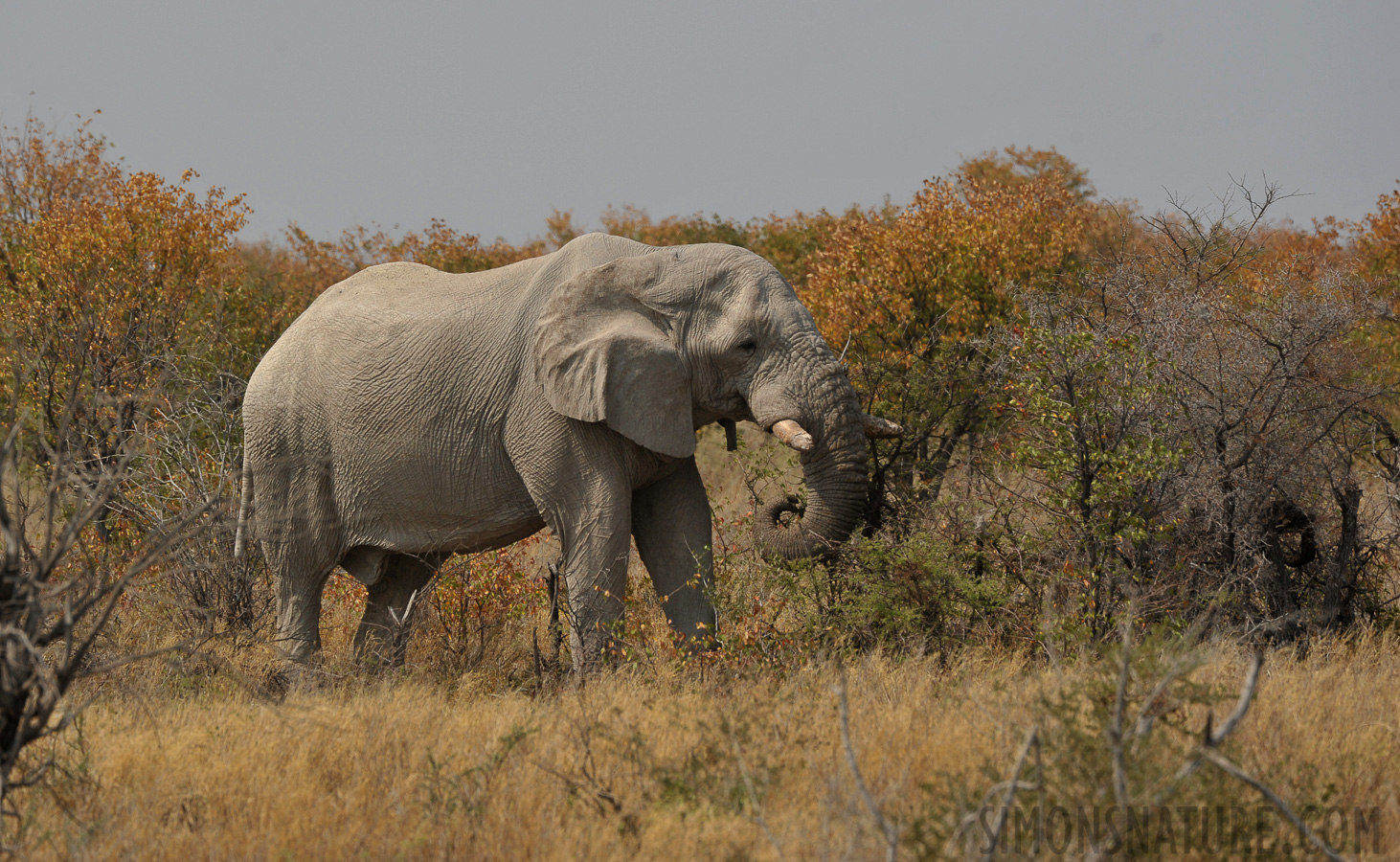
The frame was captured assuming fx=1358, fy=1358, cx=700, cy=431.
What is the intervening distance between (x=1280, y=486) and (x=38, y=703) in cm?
692

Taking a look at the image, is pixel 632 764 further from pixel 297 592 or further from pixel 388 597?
pixel 388 597

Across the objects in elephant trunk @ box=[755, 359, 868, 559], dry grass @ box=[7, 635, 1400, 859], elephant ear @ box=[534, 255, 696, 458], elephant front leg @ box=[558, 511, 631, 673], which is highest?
elephant ear @ box=[534, 255, 696, 458]

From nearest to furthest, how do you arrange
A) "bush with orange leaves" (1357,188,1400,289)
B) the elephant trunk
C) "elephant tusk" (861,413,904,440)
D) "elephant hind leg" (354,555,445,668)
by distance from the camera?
1. the elephant trunk
2. "elephant tusk" (861,413,904,440)
3. "elephant hind leg" (354,555,445,668)
4. "bush with orange leaves" (1357,188,1400,289)

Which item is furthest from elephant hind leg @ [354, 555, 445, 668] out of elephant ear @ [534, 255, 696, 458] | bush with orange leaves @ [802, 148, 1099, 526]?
bush with orange leaves @ [802, 148, 1099, 526]

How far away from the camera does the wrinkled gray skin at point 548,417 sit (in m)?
7.37

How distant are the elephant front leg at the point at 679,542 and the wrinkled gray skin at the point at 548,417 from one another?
1 centimetres

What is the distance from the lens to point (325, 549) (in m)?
8.38

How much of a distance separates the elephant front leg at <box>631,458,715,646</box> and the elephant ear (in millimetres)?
508

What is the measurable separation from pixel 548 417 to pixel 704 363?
0.92 m

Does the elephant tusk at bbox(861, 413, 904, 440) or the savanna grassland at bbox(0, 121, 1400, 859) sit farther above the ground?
the elephant tusk at bbox(861, 413, 904, 440)

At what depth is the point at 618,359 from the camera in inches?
289

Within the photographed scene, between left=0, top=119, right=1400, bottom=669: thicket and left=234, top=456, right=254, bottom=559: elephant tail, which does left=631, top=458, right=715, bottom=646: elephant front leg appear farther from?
left=234, top=456, right=254, bottom=559: elephant tail

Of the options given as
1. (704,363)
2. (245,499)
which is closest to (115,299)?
(245,499)

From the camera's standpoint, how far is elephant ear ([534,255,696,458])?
7.34 m
